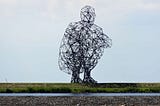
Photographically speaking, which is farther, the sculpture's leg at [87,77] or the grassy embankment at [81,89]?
the sculpture's leg at [87,77]

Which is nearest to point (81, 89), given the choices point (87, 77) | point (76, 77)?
point (87, 77)

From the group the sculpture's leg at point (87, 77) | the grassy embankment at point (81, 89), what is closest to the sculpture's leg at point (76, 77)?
the sculpture's leg at point (87, 77)

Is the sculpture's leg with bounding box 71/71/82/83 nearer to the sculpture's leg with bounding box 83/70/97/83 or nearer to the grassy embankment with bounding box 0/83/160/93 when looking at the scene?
the sculpture's leg with bounding box 83/70/97/83

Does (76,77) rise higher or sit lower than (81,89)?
higher

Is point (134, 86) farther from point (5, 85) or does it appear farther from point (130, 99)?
point (130, 99)

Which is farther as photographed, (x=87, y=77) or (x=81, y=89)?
(x=87, y=77)

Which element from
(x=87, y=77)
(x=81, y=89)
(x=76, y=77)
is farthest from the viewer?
(x=76, y=77)

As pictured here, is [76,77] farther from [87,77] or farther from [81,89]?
[81,89]

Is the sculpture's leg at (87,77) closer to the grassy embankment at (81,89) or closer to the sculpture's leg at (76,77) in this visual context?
the sculpture's leg at (76,77)

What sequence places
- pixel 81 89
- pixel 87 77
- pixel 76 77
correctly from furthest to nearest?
1. pixel 76 77
2. pixel 87 77
3. pixel 81 89

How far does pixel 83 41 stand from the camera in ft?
244

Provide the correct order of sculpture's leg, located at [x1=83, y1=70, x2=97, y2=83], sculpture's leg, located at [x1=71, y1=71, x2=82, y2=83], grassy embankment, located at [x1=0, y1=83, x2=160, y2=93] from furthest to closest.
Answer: sculpture's leg, located at [x1=71, y1=71, x2=82, y2=83] < sculpture's leg, located at [x1=83, y1=70, x2=97, y2=83] < grassy embankment, located at [x1=0, y1=83, x2=160, y2=93]

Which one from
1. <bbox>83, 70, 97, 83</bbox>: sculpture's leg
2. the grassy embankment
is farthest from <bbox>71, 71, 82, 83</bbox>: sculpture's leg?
the grassy embankment

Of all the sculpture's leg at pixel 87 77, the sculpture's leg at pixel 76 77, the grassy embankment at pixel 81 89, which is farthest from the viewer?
the sculpture's leg at pixel 76 77
